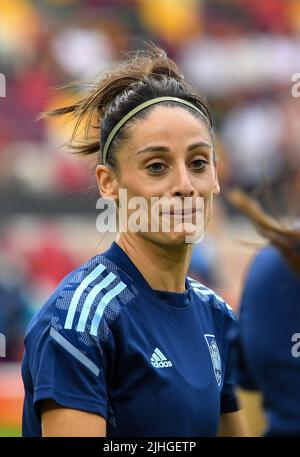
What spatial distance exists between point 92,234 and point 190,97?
23.2 ft

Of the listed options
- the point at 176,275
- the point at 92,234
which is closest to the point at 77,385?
the point at 176,275

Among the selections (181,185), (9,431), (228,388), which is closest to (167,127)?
(181,185)

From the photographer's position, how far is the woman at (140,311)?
226cm

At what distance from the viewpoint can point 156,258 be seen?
256cm

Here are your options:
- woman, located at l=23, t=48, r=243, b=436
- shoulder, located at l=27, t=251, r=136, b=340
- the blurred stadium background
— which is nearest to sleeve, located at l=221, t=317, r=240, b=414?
woman, located at l=23, t=48, r=243, b=436

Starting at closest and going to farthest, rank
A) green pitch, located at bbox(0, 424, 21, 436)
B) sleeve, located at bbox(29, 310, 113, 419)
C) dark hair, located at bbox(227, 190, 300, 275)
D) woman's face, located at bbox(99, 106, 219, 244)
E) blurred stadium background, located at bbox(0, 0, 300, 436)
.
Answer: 1. dark hair, located at bbox(227, 190, 300, 275)
2. sleeve, located at bbox(29, 310, 113, 419)
3. woman's face, located at bbox(99, 106, 219, 244)
4. green pitch, located at bbox(0, 424, 21, 436)
5. blurred stadium background, located at bbox(0, 0, 300, 436)

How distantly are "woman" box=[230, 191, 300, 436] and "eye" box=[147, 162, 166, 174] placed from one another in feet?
2.35

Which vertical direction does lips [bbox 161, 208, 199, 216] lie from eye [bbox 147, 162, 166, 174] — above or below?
below

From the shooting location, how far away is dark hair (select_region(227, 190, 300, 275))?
5.53 ft

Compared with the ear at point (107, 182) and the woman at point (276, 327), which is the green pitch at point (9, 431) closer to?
the ear at point (107, 182)

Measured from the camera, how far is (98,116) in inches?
108

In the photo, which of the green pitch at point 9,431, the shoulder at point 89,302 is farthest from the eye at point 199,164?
the green pitch at point 9,431

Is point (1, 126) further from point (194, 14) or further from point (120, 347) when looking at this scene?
point (120, 347)

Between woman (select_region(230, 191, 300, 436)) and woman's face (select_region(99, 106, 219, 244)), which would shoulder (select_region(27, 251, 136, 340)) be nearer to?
woman's face (select_region(99, 106, 219, 244))
